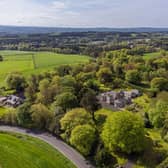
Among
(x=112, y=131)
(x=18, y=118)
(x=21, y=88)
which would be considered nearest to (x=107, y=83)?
(x=21, y=88)

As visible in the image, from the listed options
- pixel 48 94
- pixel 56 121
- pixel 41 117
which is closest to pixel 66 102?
pixel 41 117

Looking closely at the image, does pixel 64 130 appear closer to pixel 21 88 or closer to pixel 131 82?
pixel 21 88

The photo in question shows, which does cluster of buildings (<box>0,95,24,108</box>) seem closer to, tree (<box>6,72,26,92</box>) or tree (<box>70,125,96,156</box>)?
tree (<box>6,72,26,92</box>)

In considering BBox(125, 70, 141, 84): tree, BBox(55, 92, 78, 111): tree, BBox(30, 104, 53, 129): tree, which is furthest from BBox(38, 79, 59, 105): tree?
BBox(125, 70, 141, 84): tree

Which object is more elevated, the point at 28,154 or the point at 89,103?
the point at 89,103

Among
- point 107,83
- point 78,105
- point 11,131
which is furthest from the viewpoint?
point 107,83

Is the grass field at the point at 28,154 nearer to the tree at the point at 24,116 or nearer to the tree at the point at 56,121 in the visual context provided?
the tree at the point at 56,121

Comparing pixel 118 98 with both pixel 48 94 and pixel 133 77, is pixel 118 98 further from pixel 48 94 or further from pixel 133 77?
pixel 133 77
